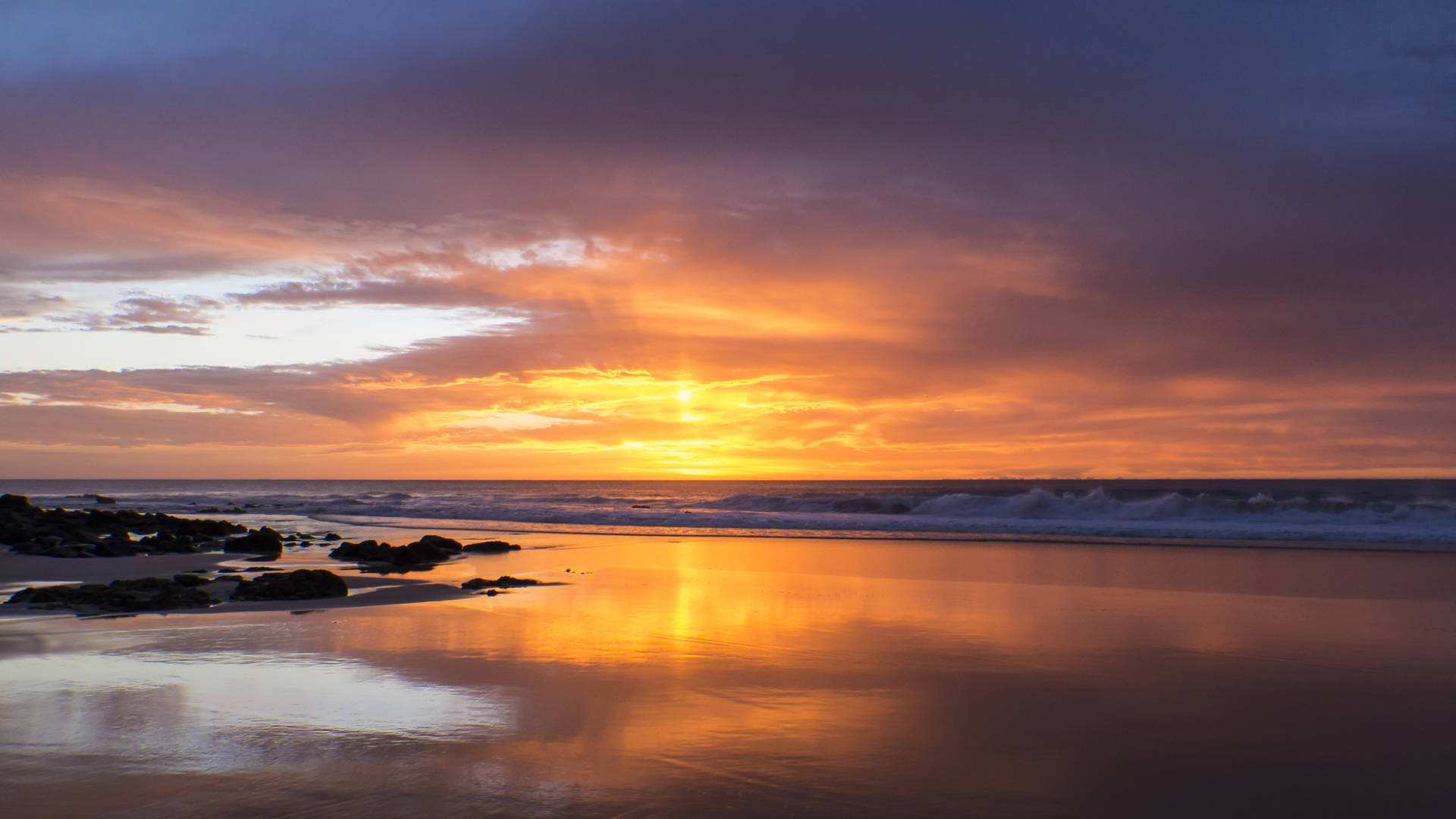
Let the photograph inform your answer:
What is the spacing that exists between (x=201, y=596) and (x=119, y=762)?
6471mm

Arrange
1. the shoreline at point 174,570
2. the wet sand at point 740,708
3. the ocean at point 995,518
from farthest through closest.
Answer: the ocean at point 995,518, the shoreline at point 174,570, the wet sand at point 740,708

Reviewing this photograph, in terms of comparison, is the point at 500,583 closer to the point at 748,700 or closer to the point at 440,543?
the point at 440,543

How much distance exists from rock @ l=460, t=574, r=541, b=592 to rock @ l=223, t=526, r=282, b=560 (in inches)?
314

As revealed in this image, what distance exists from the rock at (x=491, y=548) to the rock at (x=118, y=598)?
27.1 feet

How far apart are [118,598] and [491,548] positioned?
367 inches

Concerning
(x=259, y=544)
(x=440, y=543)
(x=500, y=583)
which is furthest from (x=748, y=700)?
(x=259, y=544)

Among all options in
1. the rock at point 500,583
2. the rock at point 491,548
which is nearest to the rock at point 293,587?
the rock at point 500,583

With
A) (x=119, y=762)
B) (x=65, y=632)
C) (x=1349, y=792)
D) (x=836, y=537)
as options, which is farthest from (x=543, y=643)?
(x=836, y=537)

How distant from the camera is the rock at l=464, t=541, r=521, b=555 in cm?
1856

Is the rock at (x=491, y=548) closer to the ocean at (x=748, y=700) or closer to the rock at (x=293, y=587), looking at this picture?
the ocean at (x=748, y=700)

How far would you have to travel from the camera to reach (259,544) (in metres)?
18.8

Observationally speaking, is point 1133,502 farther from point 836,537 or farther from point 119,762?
point 119,762

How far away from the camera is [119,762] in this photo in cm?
445

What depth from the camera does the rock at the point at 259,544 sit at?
1836 centimetres
